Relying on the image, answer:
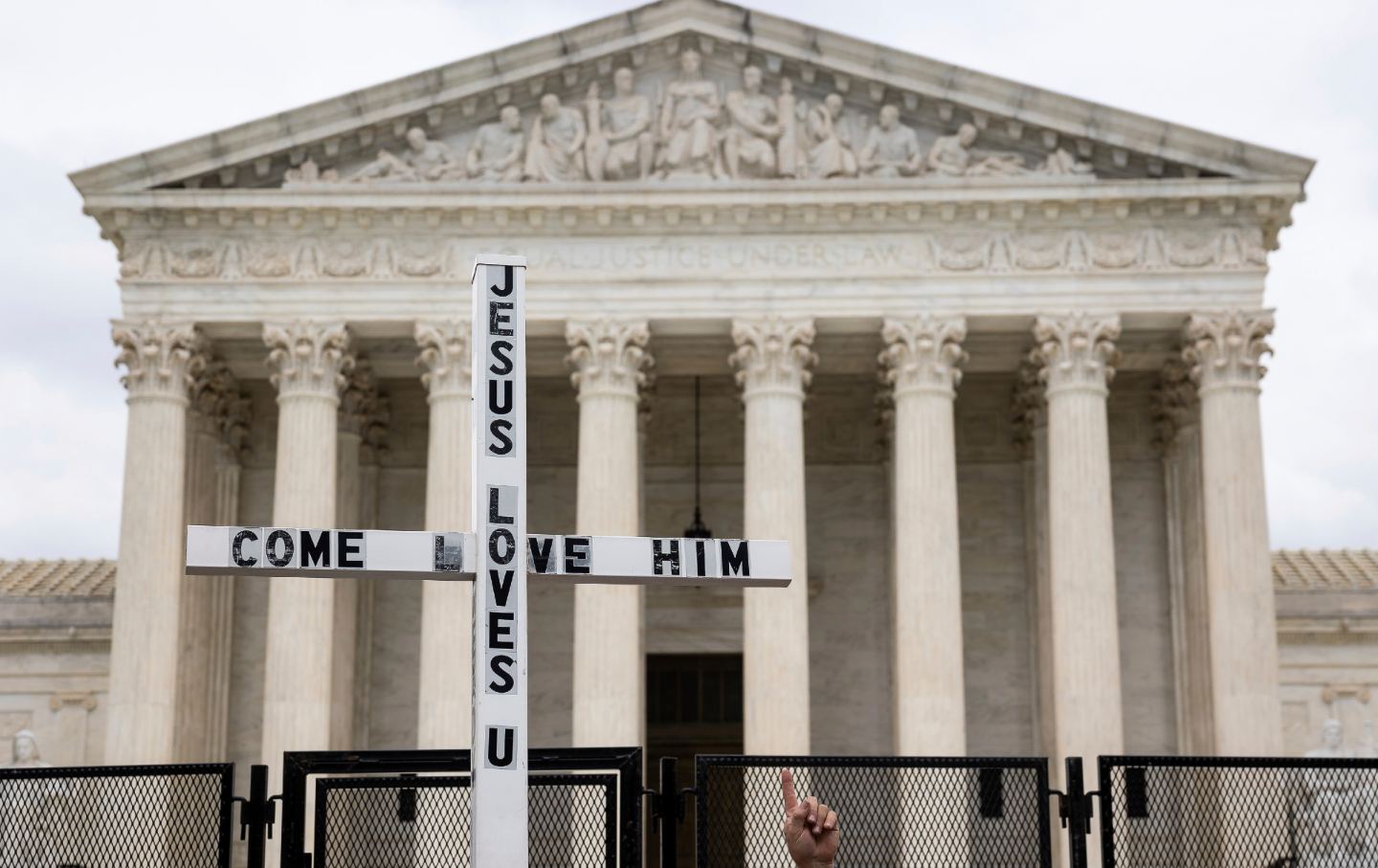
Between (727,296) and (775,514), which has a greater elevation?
(727,296)

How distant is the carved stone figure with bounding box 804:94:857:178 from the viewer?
112 ft

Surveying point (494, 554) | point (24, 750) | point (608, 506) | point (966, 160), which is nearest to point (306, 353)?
point (608, 506)

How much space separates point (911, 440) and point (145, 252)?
13.9 metres

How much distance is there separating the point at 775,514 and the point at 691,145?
22.1 feet

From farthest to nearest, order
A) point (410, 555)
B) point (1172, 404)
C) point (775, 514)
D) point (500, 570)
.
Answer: point (1172, 404), point (775, 514), point (410, 555), point (500, 570)

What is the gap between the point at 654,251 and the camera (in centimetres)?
3438

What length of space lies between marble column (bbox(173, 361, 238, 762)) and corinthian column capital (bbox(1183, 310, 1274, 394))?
1781 centimetres

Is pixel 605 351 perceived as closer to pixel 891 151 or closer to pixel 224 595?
pixel 891 151

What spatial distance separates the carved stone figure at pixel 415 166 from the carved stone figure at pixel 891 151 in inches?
285

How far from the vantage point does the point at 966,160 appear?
3422cm

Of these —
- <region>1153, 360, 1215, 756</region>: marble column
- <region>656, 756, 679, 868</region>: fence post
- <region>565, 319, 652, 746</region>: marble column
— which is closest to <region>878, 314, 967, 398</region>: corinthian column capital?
<region>565, 319, 652, 746</region>: marble column

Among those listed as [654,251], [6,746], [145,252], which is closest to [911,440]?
[654,251]

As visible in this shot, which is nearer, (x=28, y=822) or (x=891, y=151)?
(x=28, y=822)

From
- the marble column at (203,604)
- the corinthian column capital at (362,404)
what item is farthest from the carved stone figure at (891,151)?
the marble column at (203,604)
